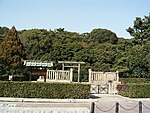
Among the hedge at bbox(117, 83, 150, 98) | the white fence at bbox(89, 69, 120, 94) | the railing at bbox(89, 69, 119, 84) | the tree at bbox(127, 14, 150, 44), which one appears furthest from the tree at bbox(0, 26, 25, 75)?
the tree at bbox(127, 14, 150, 44)

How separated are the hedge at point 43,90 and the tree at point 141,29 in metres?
22.1

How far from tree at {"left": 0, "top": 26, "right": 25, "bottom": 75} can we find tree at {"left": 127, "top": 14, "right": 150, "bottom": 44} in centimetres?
1688

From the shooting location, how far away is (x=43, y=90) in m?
17.2

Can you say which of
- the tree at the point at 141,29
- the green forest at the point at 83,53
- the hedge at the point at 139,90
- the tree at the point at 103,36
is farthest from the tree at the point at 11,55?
the tree at the point at 103,36

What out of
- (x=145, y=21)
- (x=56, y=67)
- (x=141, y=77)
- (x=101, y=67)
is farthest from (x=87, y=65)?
(x=145, y=21)

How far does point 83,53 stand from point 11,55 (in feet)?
33.3

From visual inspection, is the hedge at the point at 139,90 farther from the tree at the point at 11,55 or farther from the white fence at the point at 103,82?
the tree at the point at 11,55

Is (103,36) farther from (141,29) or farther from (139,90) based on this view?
(139,90)

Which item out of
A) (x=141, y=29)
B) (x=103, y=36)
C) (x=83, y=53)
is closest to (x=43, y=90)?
(x=83, y=53)

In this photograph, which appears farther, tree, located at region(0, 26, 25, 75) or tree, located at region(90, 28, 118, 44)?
tree, located at region(90, 28, 118, 44)

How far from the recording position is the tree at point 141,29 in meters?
37.4

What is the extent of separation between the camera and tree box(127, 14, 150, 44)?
1471 inches

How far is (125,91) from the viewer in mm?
19906

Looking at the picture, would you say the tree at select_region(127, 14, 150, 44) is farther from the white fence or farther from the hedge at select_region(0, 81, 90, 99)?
the hedge at select_region(0, 81, 90, 99)
